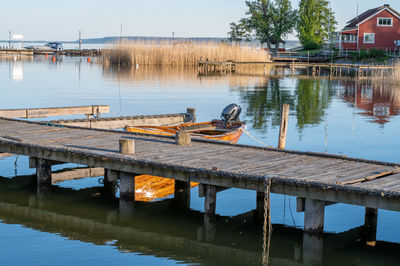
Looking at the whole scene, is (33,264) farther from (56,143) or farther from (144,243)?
(56,143)

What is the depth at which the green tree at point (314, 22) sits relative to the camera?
9831 centimetres

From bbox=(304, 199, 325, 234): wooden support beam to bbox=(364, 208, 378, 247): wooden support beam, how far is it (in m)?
1.46

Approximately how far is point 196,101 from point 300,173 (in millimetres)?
25707

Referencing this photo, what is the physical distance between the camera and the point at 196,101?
1485 inches

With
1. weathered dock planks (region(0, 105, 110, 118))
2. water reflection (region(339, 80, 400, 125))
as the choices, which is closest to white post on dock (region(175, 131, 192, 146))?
weathered dock planks (region(0, 105, 110, 118))

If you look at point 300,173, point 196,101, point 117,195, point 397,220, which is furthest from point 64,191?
point 196,101

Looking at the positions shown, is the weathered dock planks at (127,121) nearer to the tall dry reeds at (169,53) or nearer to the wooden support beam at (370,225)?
the wooden support beam at (370,225)

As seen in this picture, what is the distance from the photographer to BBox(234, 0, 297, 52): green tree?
10494 cm

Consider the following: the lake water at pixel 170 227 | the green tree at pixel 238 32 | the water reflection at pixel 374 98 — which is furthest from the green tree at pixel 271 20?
the lake water at pixel 170 227

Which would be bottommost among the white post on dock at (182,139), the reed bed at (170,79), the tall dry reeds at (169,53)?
the white post on dock at (182,139)

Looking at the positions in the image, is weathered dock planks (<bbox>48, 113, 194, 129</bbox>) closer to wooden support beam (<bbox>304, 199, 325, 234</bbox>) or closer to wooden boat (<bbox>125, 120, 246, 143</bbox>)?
wooden boat (<bbox>125, 120, 246, 143</bbox>)

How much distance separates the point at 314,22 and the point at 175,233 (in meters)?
90.1

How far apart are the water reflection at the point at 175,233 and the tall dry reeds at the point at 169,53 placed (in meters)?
53.5

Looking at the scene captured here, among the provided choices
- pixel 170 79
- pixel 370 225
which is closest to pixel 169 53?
pixel 170 79
